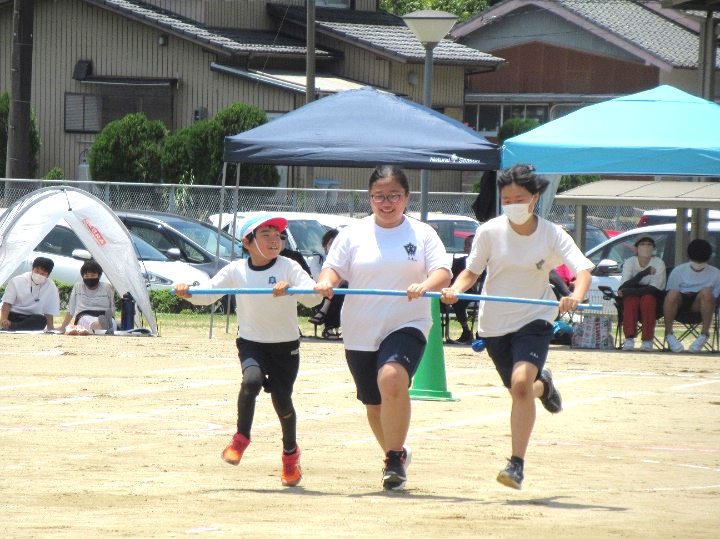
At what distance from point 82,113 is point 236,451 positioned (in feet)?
97.4

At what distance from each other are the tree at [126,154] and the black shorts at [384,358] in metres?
24.0

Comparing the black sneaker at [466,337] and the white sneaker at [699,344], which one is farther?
the black sneaker at [466,337]

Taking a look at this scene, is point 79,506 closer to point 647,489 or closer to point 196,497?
point 196,497

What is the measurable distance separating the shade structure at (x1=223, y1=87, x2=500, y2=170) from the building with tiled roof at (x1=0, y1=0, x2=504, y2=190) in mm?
17093

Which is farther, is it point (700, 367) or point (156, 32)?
point (156, 32)

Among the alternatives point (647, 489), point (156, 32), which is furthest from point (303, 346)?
point (156, 32)

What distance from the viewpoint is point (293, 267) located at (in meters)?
8.05

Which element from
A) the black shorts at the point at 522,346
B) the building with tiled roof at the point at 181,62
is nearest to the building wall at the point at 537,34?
the building with tiled roof at the point at 181,62

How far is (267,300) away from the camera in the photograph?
313 inches

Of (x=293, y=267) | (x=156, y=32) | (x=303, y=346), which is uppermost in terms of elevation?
(x=156, y=32)

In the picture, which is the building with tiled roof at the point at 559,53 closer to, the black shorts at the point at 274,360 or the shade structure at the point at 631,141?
the shade structure at the point at 631,141

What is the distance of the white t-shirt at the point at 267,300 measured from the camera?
26.1 feet

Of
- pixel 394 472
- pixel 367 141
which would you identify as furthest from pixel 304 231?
pixel 394 472

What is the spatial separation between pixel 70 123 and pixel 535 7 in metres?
17.8
